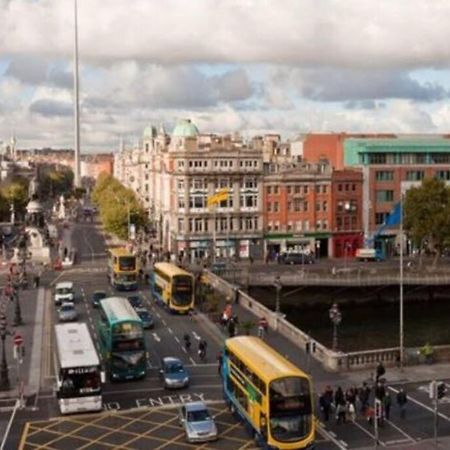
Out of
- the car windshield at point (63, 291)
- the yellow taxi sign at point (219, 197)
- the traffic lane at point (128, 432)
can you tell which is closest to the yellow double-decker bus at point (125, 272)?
the car windshield at point (63, 291)

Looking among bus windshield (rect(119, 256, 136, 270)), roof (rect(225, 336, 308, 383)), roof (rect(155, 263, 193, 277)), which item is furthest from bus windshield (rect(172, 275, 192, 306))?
roof (rect(225, 336, 308, 383))

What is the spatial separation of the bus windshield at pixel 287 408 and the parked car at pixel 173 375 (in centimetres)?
1411

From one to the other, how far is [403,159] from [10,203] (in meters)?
96.3

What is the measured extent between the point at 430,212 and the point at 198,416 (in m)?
71.1

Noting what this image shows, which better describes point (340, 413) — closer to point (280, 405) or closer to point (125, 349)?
point (280, 405)

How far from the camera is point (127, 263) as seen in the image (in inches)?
3497

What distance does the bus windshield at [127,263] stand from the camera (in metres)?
88.5

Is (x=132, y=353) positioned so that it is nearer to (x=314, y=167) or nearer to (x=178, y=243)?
(x=178, y=243)

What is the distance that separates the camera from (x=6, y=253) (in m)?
126

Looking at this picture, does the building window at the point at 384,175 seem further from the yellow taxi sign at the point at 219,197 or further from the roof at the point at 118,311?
the roof at the point at 118,311

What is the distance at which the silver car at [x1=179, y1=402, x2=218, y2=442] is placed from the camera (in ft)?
123

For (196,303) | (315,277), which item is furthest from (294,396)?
(315,277)

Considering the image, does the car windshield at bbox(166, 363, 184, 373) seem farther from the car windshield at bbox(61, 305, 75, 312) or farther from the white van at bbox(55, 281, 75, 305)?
the white van at bbox(55, 281, 75, 305)

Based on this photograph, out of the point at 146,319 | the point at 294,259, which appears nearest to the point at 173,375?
the point at 146,319
